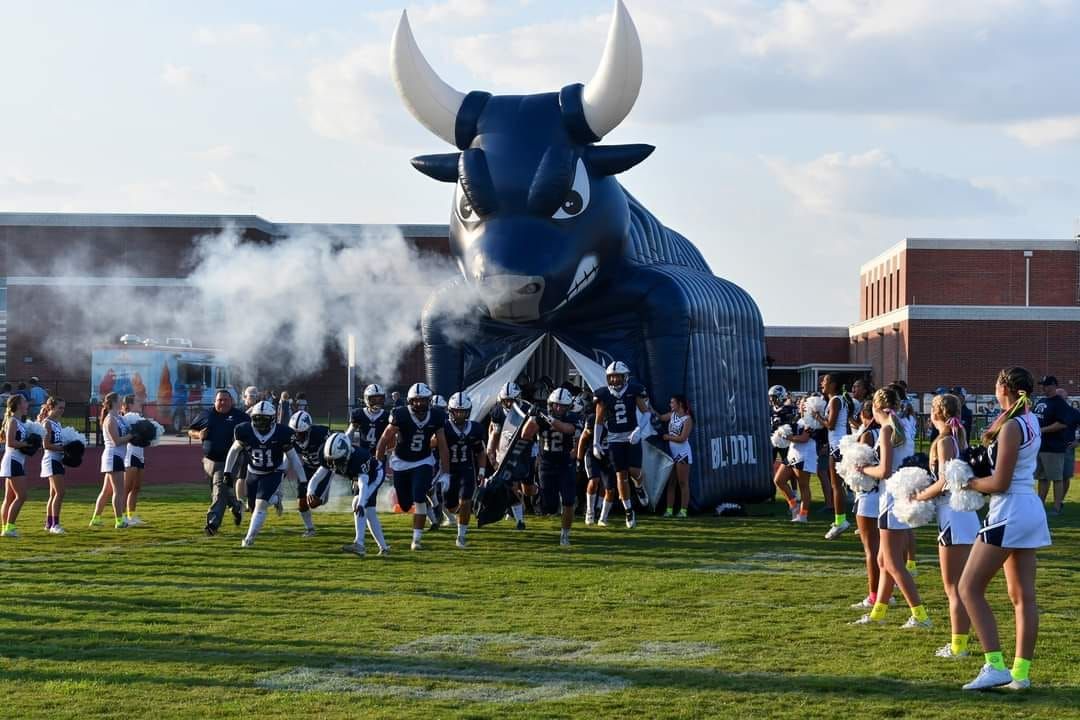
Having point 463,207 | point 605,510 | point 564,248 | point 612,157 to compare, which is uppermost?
point 612,157

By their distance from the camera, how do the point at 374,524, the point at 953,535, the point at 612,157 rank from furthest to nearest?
the point at 612,157 → the point at 374,524 → the point at 953,535

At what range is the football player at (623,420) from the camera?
47.6 feet

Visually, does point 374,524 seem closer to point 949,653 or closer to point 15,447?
point 15,447

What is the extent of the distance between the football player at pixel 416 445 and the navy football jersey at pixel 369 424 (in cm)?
110

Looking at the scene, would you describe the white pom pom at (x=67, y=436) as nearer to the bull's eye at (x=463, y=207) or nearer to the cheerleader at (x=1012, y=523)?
the bull's eye at (x=463, y=207)

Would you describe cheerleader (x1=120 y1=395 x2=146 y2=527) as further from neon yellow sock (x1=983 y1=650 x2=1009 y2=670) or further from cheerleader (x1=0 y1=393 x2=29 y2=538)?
neon yellow sock (x1=983 y1=650 x2=1009 y2=670)

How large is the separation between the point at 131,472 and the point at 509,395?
4.32 metres

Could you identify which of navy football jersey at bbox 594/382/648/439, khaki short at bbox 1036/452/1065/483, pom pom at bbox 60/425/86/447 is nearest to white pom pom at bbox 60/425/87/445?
pom pom at bbox 60/425/86/447

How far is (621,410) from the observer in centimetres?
1452

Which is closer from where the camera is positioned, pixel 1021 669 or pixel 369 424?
pixel 1021 669

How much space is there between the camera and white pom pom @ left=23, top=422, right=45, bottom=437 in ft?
44.4

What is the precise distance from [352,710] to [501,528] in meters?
8.57

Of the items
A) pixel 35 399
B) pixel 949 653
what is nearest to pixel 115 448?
pixel 949 653

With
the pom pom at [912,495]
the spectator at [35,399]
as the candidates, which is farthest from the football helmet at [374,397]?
the spectator at [35,399]
